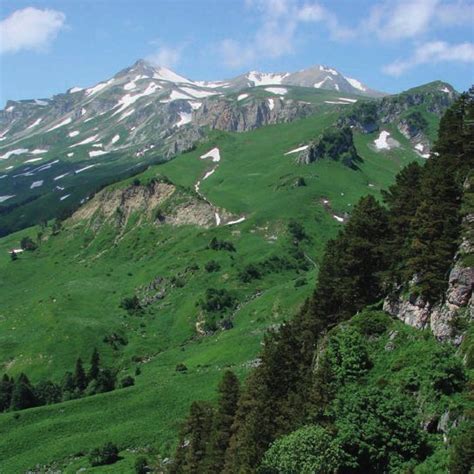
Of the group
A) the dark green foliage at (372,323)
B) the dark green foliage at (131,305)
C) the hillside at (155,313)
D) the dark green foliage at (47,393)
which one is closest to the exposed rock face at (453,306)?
the dark green foliage at (372,323)

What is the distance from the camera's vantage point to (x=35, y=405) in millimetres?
100250

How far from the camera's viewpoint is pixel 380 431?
39.8 m

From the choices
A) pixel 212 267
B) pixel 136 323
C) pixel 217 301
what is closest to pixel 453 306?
pixel 217 301

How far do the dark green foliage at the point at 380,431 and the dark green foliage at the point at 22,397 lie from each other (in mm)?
72367

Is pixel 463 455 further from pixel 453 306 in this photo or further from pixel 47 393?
pixel 47 393

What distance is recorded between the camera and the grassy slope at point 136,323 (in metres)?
86.5

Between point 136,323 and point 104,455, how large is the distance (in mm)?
60059

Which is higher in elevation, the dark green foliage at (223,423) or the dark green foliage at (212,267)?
the dark green foliage at (212,267)

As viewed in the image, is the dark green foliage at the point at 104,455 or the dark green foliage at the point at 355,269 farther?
the dark green foliage at the point at 104,455

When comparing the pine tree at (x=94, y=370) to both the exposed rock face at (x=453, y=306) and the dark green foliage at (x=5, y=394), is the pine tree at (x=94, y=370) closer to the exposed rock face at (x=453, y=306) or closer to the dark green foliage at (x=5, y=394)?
the dark green foliage at (x=5, y=394)

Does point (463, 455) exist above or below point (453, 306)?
below

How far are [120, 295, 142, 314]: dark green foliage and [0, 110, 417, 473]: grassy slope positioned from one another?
6.06 ft

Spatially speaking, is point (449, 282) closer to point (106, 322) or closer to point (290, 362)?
point (290, 362)

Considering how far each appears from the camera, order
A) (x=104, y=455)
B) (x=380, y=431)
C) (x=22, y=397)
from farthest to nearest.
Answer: (x=22, y=397) → (x=104, y=455) → (x=380, y=431)
